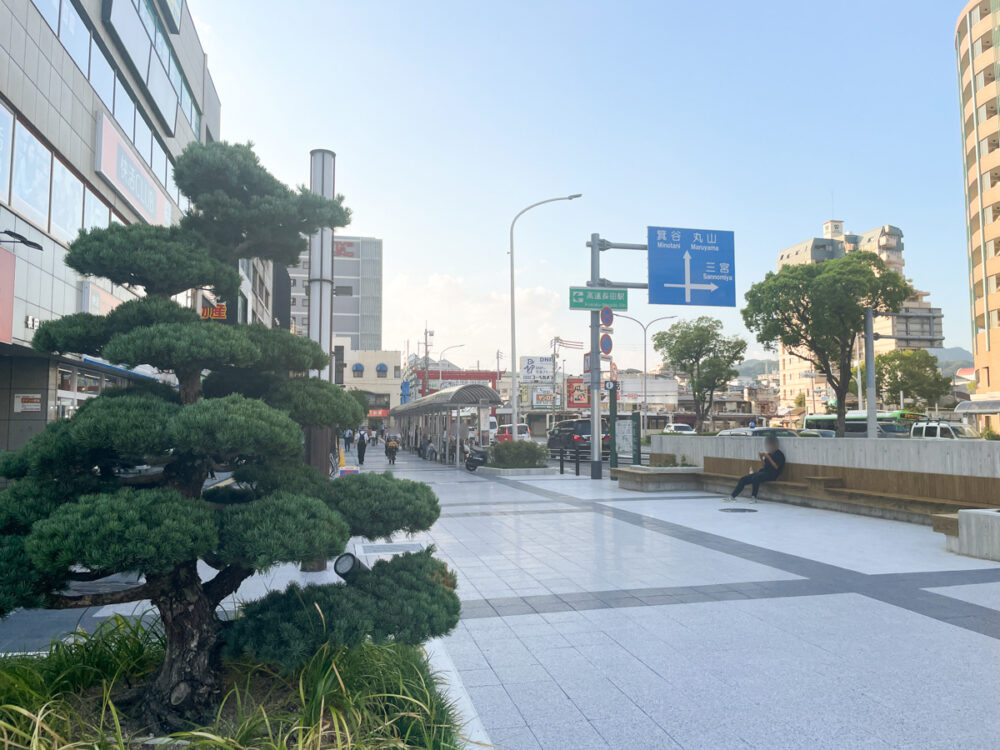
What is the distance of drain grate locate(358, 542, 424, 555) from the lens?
368 inches

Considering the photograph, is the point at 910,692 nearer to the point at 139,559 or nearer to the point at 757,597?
the point at 757,597

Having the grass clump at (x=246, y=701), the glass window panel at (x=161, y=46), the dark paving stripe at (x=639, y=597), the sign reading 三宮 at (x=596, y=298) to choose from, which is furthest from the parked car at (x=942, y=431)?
the glass window panel at (x=161, y=46)

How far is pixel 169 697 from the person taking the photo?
339cm

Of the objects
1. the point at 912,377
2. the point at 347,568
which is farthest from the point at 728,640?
the point at 912,377

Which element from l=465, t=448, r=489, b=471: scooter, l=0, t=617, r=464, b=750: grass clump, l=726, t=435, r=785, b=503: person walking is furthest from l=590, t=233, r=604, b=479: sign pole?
l=0, t=617, r=464, b=750: grass clump

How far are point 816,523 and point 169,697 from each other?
34.6 feet

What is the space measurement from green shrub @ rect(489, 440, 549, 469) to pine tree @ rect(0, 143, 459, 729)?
2012 centimetres

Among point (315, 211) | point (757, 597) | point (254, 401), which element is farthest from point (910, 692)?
point (315, 211)

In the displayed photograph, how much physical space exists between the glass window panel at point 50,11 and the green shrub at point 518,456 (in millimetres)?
16768

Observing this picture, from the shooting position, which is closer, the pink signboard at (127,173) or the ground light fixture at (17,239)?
the ground light fixture at (17,239)

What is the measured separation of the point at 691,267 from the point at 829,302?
48.7ft

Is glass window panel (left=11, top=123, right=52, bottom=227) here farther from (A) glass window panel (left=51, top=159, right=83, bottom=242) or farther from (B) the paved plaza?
(B) the paved plaza

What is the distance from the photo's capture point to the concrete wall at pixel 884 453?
10.4 meters

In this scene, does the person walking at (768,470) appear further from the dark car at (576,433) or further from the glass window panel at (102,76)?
the glass window panel at (102,76)
